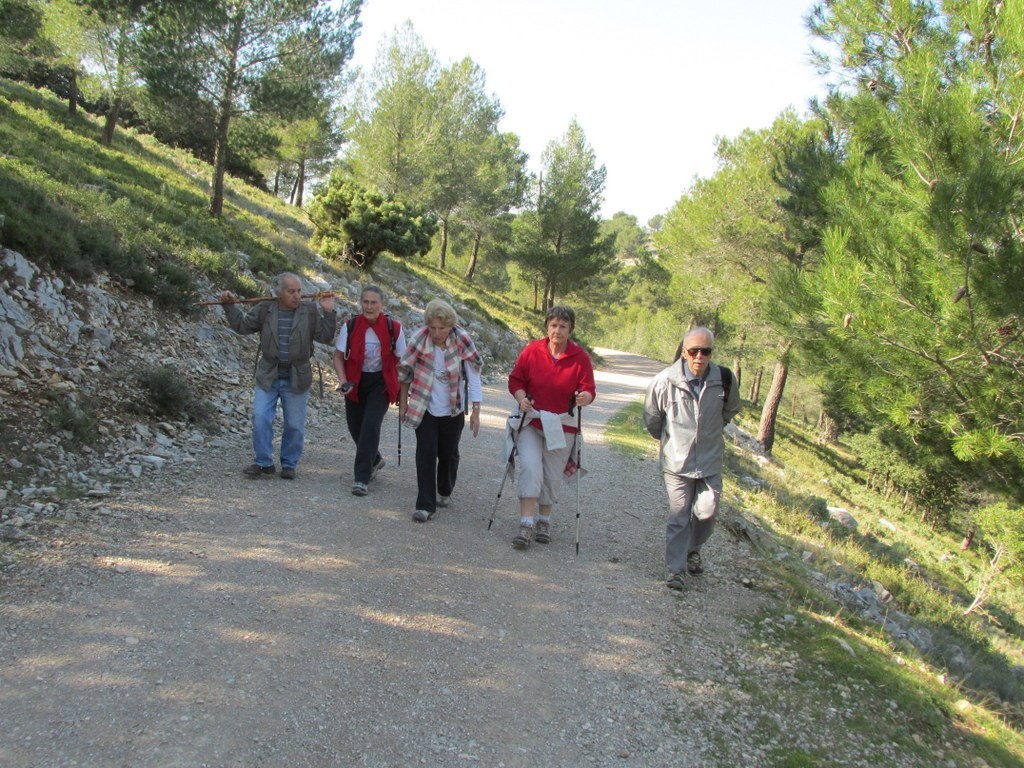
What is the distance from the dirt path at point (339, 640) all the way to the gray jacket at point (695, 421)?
99cm

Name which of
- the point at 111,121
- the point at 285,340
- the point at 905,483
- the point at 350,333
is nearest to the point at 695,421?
the point at 350,333

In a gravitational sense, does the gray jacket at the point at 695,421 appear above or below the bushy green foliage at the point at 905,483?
above

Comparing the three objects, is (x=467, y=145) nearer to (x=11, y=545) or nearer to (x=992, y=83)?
(x=992, y=83)

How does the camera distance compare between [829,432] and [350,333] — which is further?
[829,432]

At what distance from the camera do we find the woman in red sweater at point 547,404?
5297 millimetres

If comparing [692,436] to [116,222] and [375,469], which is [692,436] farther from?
[116,222]

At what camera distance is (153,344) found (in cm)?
767

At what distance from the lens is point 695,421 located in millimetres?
4887

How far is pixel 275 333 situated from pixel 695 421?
3707 mm

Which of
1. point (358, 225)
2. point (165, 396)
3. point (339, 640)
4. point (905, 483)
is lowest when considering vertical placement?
point (905, 483)

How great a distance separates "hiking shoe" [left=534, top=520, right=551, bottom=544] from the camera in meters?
5.61

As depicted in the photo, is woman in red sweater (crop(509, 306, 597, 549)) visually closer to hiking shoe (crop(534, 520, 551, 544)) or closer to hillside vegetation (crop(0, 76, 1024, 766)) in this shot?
hiking shoe (crop(534, 520, 551, 544))

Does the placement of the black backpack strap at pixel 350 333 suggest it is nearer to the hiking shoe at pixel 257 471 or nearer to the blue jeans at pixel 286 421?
the blue jeans at pixel 286 421

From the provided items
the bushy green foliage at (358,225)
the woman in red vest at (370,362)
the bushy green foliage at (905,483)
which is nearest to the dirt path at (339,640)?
the woman in red vest at (370,362)
